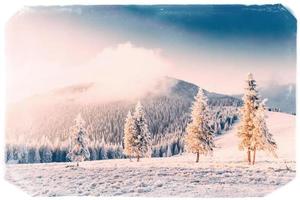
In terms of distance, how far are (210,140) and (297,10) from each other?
524 millimetres

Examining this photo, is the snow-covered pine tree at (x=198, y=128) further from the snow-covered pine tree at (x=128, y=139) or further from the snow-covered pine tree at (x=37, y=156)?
the snow-covered pine tree at (x=37, y=156)

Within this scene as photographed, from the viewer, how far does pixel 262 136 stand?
2162mm

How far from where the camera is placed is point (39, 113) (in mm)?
2217

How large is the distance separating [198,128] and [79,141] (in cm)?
41

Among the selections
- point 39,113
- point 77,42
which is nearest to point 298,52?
point 77,42

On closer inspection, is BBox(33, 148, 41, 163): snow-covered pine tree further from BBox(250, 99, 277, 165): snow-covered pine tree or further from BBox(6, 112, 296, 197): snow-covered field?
BBox(250, 99, 277, 165): snow-covered pine tree

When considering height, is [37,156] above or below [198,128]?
below

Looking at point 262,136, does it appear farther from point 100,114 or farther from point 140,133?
point 100,114

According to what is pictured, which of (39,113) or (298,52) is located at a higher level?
(298,52)

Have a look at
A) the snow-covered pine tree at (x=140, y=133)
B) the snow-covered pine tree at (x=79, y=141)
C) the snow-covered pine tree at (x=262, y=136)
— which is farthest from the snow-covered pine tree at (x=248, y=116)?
the snow-covered pine tree at (x=79, y=141)

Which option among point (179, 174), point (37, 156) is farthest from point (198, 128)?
point (37, 156)

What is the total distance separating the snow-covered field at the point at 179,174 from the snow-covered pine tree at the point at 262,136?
2 cm

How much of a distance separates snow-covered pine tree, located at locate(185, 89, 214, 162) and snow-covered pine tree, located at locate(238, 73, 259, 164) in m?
0.11

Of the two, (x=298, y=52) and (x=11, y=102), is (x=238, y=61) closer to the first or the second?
(x=298, y=52)
